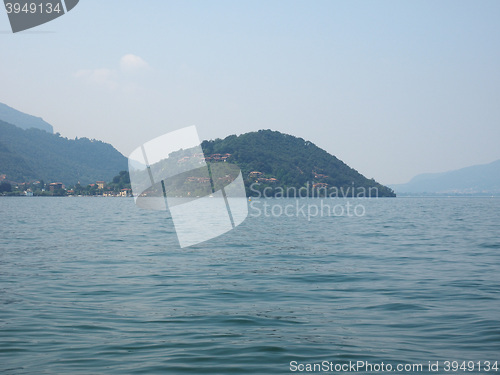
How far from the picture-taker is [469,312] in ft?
33.7

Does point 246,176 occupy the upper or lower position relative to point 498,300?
upper

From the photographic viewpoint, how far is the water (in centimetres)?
749

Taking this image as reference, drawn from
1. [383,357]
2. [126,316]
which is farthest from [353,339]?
[126,316]

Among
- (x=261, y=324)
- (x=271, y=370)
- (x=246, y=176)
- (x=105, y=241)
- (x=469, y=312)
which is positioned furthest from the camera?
(x=246, y=176)

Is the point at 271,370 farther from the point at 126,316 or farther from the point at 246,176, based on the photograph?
the point at 246,176

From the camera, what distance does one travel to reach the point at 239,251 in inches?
867

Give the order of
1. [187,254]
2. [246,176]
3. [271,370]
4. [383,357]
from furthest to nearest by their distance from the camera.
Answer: [246,176] → [187,254] → [383,357] → [271,370]

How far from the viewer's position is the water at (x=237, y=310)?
7.49m

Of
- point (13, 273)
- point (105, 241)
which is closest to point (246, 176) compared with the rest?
point (105, 241)

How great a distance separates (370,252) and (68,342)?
15707 mm

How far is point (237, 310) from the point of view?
10570 mm

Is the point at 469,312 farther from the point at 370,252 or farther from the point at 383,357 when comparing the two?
the point at 370,252

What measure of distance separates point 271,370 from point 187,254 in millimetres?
14083

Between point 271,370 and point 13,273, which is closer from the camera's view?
point 271,370
